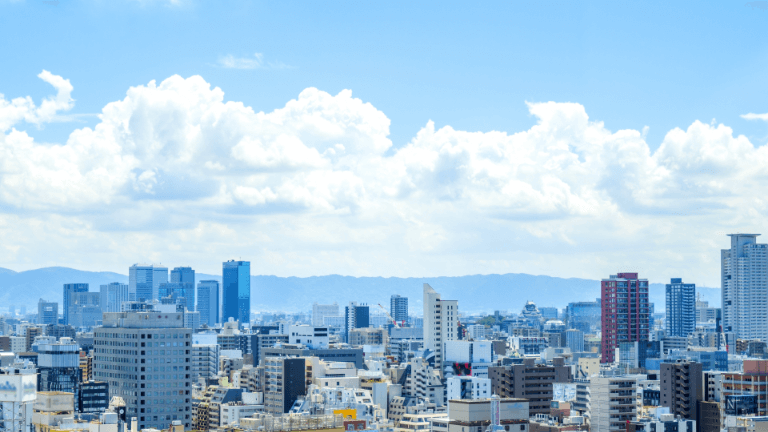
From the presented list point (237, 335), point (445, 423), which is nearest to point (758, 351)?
point (237, 335)

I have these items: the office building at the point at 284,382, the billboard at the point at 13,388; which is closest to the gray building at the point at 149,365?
the office building at the point at 284,382

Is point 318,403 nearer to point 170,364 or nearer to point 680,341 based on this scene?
point 170,364

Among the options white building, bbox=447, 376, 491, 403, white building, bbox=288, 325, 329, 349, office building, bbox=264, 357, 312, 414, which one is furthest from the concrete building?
white building, bbox=288, 325, 329, 349

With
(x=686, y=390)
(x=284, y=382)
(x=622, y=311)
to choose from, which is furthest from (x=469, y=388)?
(x=622, y=311)

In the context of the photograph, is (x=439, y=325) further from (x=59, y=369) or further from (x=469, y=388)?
(x=59, y=369)

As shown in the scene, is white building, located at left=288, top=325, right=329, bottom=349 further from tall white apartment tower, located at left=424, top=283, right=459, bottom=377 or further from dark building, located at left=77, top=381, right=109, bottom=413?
dark building, located at left=77, top=381, right=109, bottom=413

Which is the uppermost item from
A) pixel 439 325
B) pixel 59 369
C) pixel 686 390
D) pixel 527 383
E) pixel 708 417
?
pixel 439 325
